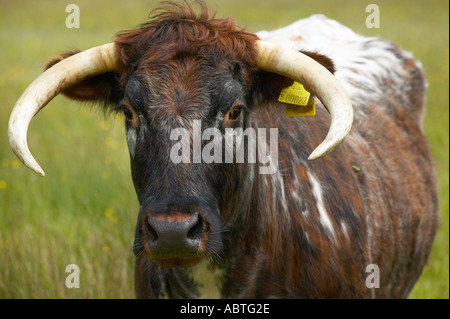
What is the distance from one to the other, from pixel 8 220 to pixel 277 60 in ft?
13.0

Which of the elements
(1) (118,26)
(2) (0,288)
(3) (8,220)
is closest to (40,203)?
(3) (8,220)

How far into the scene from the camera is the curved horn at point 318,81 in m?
2.81

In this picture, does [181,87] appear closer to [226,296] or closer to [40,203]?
[226,296]

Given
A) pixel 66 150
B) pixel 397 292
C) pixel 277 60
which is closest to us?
pixel 277 60

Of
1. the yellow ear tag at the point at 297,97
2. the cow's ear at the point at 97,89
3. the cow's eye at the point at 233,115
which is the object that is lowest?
the cow's eye at the point at 233,115

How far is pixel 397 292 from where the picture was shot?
16.0 feet

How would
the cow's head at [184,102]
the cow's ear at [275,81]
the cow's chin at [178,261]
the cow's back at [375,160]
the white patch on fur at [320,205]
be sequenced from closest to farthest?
the cow's head at [184,102]
the cow's chin at [178,261]
the cow's ear at [275,81]
the white patch on fur at [320,205]
the cow's back at [375,160]

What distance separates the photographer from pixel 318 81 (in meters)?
3.07

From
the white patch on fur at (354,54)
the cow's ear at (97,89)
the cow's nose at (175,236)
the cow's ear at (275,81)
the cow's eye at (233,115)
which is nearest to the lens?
the cow's nose at (175,236)

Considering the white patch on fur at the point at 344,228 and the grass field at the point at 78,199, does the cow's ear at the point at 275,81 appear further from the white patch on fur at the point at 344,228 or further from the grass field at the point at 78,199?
the white patch on fur at the point at 344,228

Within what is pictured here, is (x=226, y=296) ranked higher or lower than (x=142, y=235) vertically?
lower

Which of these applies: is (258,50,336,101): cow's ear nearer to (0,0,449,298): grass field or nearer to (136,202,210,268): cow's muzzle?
(0,0,449,298): grass field

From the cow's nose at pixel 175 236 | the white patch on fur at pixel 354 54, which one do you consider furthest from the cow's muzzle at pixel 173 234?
the white patch on fur at pixel 354 54

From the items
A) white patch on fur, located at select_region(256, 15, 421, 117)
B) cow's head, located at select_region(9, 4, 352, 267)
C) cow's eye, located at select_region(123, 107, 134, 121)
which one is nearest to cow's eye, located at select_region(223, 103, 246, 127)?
cow's head, located at select_region(9, 4, 352, 267)
